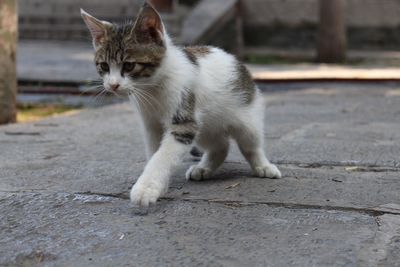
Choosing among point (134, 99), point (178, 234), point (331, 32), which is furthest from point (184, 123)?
point (331, 32)

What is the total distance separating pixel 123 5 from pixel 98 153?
41.9ft

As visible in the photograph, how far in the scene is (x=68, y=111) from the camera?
298 inches

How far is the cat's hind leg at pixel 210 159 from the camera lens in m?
3.47

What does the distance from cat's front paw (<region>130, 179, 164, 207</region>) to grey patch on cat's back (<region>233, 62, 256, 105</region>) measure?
2.83 ft

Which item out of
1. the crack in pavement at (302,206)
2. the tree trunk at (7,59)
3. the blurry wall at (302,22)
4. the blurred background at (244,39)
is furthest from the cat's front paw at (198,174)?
the blurry wall at (302,22)

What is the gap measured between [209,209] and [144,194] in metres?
0.29

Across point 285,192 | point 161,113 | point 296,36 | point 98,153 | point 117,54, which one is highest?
point 117,54

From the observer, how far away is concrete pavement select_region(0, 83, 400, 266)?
7.70ft

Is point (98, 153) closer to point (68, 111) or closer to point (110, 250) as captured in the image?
point (110, 250)

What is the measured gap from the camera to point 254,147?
3.50 metres

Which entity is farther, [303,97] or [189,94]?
[303,97]

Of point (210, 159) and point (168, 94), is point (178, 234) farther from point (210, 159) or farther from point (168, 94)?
point (210, 159)

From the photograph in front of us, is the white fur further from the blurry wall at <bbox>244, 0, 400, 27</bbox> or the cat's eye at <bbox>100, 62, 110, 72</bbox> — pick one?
the blurry wall at <bbox>244, 0, 400, 27</bbox>

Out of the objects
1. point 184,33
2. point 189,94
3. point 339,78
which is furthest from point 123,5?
point 189,94
